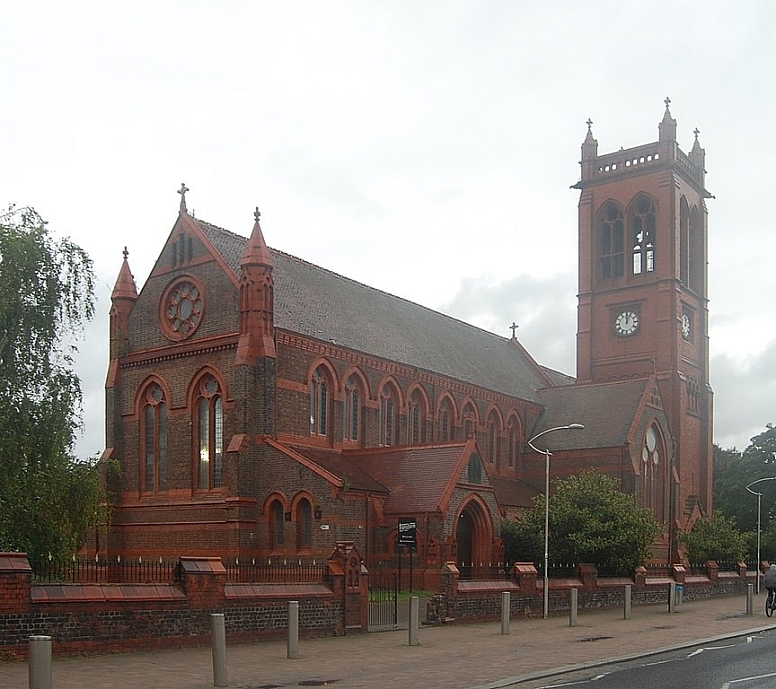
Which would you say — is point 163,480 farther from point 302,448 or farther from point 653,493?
point 653,493

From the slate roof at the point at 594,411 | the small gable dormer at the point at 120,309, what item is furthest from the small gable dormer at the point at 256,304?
the slate roof at the point at 594,411

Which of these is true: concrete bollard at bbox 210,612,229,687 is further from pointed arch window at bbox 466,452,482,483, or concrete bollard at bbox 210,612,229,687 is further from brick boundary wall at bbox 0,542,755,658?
pointed arch window at bbox 466,452,482,483

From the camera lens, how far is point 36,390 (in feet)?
92.7

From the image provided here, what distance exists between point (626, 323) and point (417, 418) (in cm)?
1953

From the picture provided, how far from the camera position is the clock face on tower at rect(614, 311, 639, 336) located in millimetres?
63344

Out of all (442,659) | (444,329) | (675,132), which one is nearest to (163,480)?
(444,329)

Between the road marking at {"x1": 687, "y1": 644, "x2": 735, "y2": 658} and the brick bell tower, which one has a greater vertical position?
the brick bell tower

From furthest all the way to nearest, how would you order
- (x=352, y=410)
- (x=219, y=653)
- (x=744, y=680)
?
(x=352, y=410) → (x=219, y=653) → (x=744, y=680)

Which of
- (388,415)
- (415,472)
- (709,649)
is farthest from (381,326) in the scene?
(709,649)

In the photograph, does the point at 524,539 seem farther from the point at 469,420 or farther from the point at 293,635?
the point at 293,635

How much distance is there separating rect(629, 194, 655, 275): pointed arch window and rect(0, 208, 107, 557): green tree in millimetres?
41751

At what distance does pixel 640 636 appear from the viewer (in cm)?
2645

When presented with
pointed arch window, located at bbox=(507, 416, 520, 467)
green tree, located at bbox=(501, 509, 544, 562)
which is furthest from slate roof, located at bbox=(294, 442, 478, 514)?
pointed arch window, located at bbox=(507, 416, 520, 467)

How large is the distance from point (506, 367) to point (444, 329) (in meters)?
5.93
